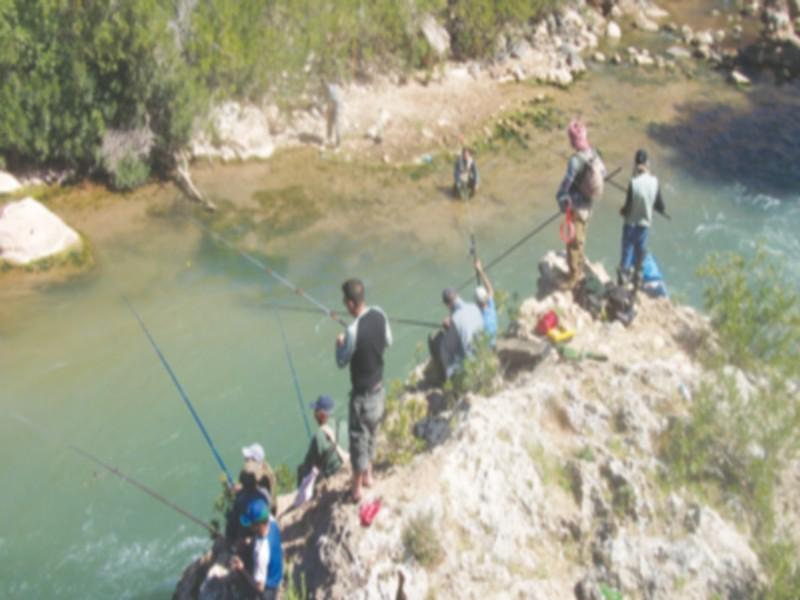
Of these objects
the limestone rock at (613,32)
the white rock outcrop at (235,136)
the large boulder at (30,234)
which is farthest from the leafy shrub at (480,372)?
the limestone rock at (613,32)

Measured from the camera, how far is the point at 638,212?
363 inches

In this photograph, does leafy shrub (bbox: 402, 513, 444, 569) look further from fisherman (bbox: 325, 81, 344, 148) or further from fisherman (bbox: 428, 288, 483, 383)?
fisherman (bbox: 325, 81, 344, 148)

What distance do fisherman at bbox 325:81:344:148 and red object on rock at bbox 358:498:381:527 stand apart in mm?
13564

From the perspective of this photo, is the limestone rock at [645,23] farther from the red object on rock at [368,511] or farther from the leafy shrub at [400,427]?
the red object on rock at [368,511]

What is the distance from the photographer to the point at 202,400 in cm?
1173

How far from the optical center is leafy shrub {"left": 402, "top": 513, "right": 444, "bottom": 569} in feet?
19.3

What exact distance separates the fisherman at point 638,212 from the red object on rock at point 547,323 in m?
1.12

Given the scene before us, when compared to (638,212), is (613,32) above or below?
below

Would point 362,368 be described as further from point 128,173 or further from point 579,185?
point 128,173

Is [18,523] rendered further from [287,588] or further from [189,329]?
[287,588]

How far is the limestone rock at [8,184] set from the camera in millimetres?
15942

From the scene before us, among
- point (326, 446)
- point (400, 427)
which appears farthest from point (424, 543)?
point (326, 446)

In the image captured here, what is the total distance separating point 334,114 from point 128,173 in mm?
5033

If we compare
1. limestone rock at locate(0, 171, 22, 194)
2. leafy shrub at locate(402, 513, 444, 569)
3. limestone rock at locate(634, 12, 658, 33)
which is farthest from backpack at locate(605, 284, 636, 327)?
limestone rock at locate(634, 12, 658, 33)
